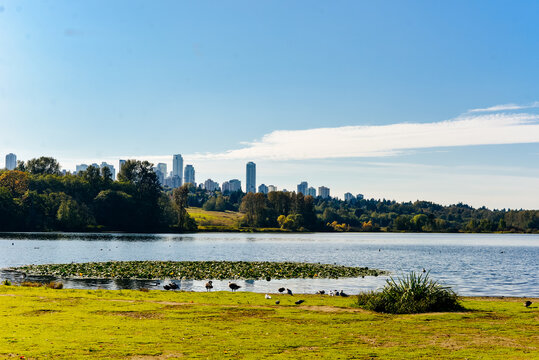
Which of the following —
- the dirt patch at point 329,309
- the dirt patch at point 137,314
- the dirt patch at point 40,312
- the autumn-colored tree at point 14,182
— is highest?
the autumn-colored tree at point 14,182

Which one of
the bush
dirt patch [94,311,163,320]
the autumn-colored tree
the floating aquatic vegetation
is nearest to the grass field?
dirt patch [94,311,163,320]

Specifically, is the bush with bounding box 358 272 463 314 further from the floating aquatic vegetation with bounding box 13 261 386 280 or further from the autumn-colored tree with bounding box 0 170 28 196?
the autumn-colored tree with bounding box 0 170 28 196

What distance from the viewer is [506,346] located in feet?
66.3

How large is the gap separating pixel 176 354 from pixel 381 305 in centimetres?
1554

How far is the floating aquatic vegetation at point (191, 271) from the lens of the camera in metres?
54.3

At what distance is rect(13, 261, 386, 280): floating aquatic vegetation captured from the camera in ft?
178

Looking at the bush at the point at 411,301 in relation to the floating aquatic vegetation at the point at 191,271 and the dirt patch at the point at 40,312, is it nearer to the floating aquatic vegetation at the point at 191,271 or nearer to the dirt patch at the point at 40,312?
the dirt patch at the point at 40,312

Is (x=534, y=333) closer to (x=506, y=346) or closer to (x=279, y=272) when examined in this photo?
(x=506, y=346)

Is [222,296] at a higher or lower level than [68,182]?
lower

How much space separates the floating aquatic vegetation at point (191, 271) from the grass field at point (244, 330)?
68.1ft

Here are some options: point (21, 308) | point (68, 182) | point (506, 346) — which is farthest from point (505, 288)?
point (68, 182)

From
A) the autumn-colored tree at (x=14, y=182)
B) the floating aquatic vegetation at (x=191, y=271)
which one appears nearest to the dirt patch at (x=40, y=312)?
the floating aquatic vegetation at (x=191, y=271)

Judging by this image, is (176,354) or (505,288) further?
(505,288)

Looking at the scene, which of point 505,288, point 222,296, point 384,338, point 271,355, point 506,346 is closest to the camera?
point 271,355
